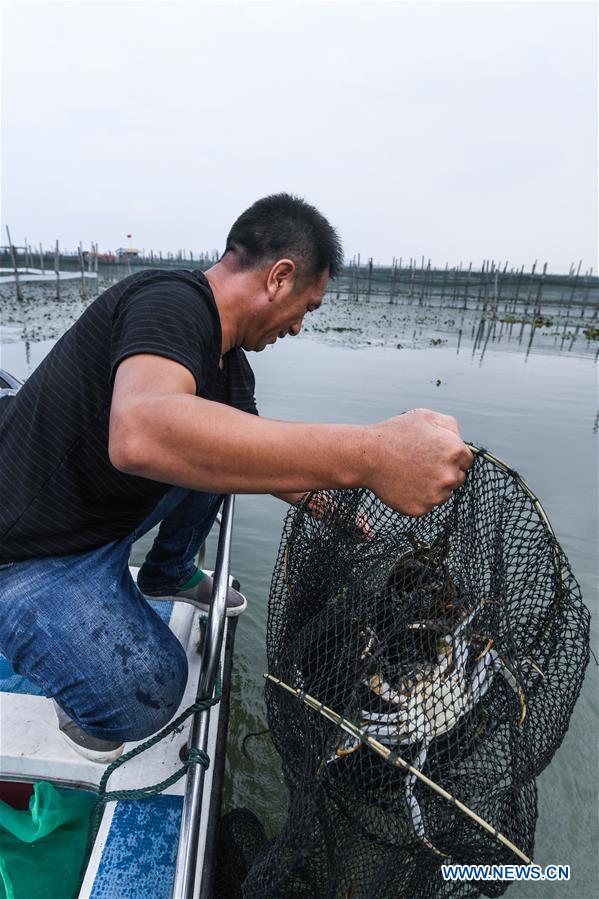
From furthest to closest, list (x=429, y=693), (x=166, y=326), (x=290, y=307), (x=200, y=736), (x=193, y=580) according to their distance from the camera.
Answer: (x=193, y=580) → (x=290, y=307) → (x=200, y=736) → (x=429, y=693) → (x=166, y=326)

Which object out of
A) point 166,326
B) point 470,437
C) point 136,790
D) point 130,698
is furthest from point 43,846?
point 470,437

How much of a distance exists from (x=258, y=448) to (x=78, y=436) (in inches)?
27.6

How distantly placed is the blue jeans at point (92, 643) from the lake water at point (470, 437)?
1.03 m

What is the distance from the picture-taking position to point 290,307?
68.7 inches

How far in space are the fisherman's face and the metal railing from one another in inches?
29.1

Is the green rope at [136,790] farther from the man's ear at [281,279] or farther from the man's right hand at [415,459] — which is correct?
the man's ear at [281,279]

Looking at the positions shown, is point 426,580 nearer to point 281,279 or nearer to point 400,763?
point 400,763

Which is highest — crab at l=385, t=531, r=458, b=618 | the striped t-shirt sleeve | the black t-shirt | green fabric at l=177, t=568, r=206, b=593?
the striped t-shirt sleeve

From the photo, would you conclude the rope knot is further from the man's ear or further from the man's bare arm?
the man's ear

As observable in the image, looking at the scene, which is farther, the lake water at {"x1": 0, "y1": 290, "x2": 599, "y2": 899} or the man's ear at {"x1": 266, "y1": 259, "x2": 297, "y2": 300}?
the lake water at {"x1": 0, "y1": 290, "x2": 599, "y2": 899}

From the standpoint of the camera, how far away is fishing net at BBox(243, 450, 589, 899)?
52.7 inches

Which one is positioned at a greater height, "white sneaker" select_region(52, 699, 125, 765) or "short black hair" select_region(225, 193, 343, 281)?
"short black hair" select_region(225, 193, 343, 281)

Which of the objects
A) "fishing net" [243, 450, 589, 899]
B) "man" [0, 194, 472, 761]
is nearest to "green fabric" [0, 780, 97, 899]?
"man" [0, 194, 472, 761]

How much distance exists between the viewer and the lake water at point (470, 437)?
2.42m
